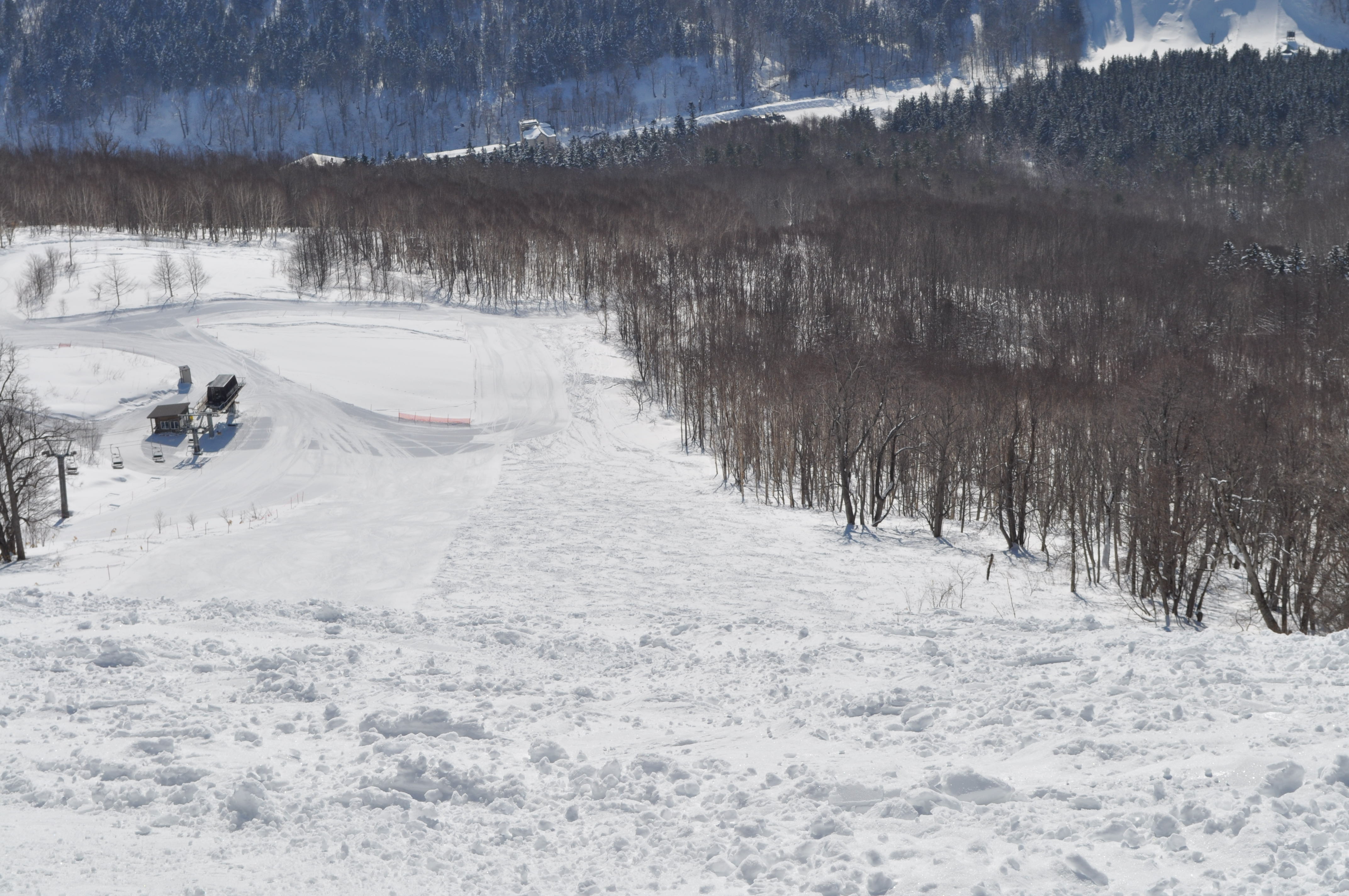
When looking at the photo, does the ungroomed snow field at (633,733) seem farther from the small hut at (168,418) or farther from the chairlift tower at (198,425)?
the small hut at (168,418)

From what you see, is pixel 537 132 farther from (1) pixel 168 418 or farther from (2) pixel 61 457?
(2) pixel 61 457

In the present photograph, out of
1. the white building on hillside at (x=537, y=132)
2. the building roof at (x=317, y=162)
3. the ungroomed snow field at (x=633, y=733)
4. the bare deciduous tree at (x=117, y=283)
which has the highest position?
the white building on hillside at (x=537, y=132)

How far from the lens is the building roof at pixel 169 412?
5131 cm

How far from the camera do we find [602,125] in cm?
19038

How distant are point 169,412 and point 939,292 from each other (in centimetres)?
7102

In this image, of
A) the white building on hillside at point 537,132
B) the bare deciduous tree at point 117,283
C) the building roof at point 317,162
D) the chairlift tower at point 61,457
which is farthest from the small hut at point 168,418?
the white building on hillside at point 537,132

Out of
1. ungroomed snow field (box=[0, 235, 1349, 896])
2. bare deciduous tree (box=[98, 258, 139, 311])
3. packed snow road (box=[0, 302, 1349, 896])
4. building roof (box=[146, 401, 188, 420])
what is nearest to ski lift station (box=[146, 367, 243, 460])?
building roof (box=[146, 401, 188, 420])

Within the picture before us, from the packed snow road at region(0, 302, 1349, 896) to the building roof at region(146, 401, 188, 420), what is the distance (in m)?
30.6

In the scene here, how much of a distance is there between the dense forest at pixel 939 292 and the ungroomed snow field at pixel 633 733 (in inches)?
312

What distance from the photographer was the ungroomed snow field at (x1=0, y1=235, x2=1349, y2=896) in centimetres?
851

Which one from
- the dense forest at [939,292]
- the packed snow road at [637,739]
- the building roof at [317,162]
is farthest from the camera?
the building roof at [317,162]

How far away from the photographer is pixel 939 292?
9119 centimetres

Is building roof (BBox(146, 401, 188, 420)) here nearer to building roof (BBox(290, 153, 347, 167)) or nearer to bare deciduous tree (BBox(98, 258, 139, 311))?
bare deciduous tree (BBox(98, 258, 139, 311))

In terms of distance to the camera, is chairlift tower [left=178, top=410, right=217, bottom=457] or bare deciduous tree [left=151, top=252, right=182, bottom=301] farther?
bare deciduous tree [left=151, top=252, right=182, bottom=301]
